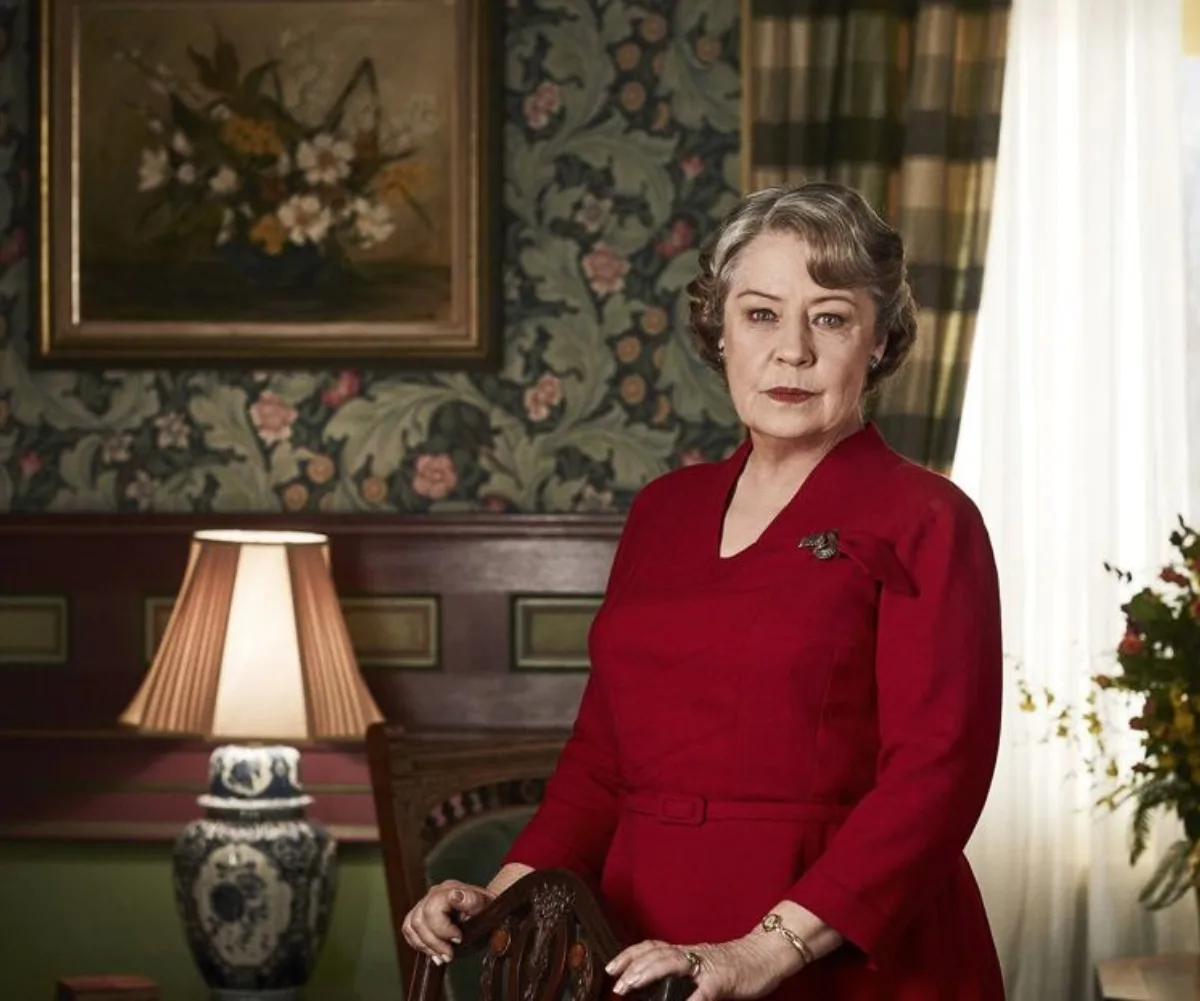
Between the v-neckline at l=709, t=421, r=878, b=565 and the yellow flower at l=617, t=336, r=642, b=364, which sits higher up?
the yellow flower at l=617, t=336, r=642, b=364

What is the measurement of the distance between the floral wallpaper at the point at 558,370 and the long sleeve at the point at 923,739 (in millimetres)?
2391

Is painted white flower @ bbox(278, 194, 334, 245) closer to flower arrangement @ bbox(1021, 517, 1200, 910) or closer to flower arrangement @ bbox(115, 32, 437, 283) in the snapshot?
flower arrangement @ bbox(115, 32, 437, 283)

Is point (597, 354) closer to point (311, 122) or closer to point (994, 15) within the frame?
point (311, 122)

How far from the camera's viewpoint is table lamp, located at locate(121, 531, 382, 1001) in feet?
12.8

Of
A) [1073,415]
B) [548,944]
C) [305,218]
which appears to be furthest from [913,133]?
[548,944]

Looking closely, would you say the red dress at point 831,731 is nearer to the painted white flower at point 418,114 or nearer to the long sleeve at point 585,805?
the long sleeve at point 585,805

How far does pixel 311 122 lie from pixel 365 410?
59cm

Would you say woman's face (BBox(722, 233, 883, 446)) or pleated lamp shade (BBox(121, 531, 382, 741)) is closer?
woman's face (BBox(722, 233, 883, 446))

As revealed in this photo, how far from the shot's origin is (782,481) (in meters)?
2.21

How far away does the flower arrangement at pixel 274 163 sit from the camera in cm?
444

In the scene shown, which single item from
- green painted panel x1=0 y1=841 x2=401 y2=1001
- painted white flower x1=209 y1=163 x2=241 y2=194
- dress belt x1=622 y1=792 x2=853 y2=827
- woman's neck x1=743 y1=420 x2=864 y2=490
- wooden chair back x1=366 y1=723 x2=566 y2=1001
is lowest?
green painted panel x1=0 y1=841 x2=401 y2=1001

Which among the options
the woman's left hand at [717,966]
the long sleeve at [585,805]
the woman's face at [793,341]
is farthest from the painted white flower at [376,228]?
the woman's left hand at [717,966]

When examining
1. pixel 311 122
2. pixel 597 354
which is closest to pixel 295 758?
pixel 597 354

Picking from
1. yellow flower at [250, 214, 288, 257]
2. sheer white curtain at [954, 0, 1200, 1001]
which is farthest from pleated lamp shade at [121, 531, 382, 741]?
sheer white curtain at [954, 0, 1200, 1001]
